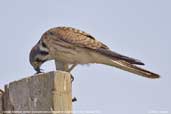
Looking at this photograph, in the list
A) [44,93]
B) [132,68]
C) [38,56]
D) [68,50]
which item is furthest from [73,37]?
[44,93]

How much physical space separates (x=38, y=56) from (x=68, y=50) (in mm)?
591

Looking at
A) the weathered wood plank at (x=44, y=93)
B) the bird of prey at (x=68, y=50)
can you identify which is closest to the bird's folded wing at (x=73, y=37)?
the bird of prey at (x=68, y=50)

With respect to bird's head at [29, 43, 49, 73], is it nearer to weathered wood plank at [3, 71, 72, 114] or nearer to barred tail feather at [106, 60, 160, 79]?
barred tail feather at [106, 60, 160, 79]

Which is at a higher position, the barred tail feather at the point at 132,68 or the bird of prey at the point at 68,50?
the bird of prey at the point at 68,50

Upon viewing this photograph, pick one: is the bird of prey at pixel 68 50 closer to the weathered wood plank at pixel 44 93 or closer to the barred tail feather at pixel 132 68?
the barred tail feather at pixel 132 68

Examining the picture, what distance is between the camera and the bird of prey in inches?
277

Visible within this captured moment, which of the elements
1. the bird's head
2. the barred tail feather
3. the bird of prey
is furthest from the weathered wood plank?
the bird's head

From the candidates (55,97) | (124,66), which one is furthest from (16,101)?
(124,66)

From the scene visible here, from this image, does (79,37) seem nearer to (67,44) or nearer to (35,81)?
(67,44)

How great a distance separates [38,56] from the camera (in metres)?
7.85

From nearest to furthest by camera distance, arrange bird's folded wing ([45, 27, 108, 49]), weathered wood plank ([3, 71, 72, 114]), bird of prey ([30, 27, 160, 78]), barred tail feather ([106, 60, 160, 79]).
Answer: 1. weathered wood plank ([3, 71, 72, 114])
2. barred tail feather ([106, 60, 160, 79])
3. bird of prey ([30, 27, 160, 78])
4. bird's folded wing ([45, 27, 108, 49])

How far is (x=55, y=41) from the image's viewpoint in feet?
25.5

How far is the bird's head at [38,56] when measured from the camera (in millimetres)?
7738

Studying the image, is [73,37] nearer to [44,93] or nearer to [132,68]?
[132,68]
